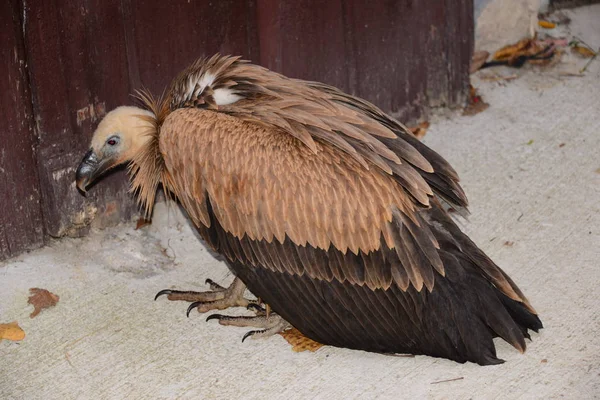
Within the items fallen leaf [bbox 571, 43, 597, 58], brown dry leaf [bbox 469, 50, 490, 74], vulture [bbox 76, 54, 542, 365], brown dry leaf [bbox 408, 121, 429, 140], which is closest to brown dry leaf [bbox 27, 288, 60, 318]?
vulture [bbox 76, 54, 542, 365]

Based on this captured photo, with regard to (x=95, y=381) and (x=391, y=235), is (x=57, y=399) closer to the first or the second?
(x=95, y=381)

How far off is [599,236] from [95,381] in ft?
9.07

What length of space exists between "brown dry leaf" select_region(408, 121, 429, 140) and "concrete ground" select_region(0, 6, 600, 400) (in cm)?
7

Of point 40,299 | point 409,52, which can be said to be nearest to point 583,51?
point 409,52

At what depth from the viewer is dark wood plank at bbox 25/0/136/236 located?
482 cm

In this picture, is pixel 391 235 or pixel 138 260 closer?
pixel 391 235

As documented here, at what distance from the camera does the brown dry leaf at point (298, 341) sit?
4531mm

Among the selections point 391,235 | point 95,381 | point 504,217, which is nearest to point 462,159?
point 504,217

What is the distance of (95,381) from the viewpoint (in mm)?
4289

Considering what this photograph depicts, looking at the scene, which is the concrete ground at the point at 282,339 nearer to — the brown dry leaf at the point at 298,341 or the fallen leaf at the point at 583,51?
the brown dry leaf at the point at 298,341

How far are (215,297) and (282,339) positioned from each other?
465 mm

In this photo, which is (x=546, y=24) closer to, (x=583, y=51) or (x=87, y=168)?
(x=583, y=51)

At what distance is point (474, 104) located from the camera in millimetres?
6793

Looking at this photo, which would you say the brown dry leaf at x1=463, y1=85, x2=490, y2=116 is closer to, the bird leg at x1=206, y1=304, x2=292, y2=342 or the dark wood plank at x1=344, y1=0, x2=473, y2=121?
the dark wood plank at x1=344, y1=0, x2=473, y2=121
